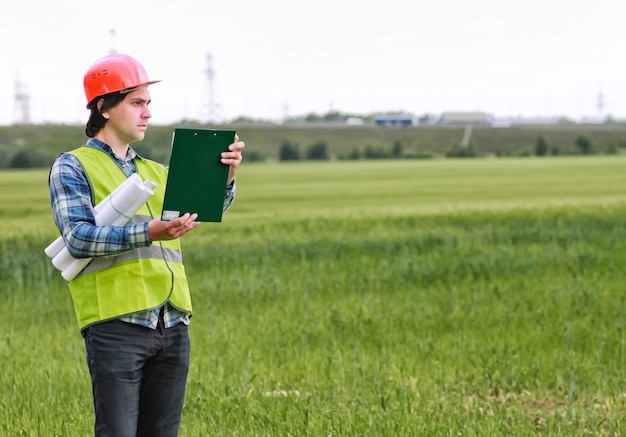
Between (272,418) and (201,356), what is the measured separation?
2642mm

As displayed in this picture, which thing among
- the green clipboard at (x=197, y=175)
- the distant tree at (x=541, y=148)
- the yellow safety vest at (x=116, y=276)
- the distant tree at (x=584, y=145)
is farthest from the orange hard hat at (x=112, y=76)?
the distant tree at (x=541, y=148)

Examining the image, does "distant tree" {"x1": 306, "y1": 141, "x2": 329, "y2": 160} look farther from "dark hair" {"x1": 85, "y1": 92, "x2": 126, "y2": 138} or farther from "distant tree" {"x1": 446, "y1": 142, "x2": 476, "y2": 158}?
"dark hair" {"x1": 85, "y1": 92, "x2": 126, "y2": 138}

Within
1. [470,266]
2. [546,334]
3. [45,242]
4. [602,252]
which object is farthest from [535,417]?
[45,242]

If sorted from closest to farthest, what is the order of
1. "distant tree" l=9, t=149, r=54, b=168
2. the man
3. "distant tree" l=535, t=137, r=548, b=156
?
the man < "distant tree" l=9, t=149, r=54, b=168 < "distant tree" l=535, t=137, r=548, b=156

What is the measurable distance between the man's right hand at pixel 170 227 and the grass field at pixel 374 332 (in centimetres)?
75

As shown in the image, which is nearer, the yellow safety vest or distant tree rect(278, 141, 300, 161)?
the yellow safety vest

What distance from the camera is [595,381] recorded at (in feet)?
23.3

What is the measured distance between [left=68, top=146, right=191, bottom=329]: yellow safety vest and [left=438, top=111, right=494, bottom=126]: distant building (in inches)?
4898

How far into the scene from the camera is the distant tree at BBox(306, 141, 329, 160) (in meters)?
87.6

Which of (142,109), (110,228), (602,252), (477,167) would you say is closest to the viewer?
(110,228)

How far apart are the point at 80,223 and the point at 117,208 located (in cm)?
15

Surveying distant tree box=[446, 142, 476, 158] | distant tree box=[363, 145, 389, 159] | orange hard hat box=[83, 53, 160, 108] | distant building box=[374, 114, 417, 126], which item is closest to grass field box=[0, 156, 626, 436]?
orange hard hat box=[83, 53, 160, 108]

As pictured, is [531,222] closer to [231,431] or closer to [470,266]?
[470,266]

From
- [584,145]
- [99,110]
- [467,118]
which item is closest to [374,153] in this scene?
[584,145]
